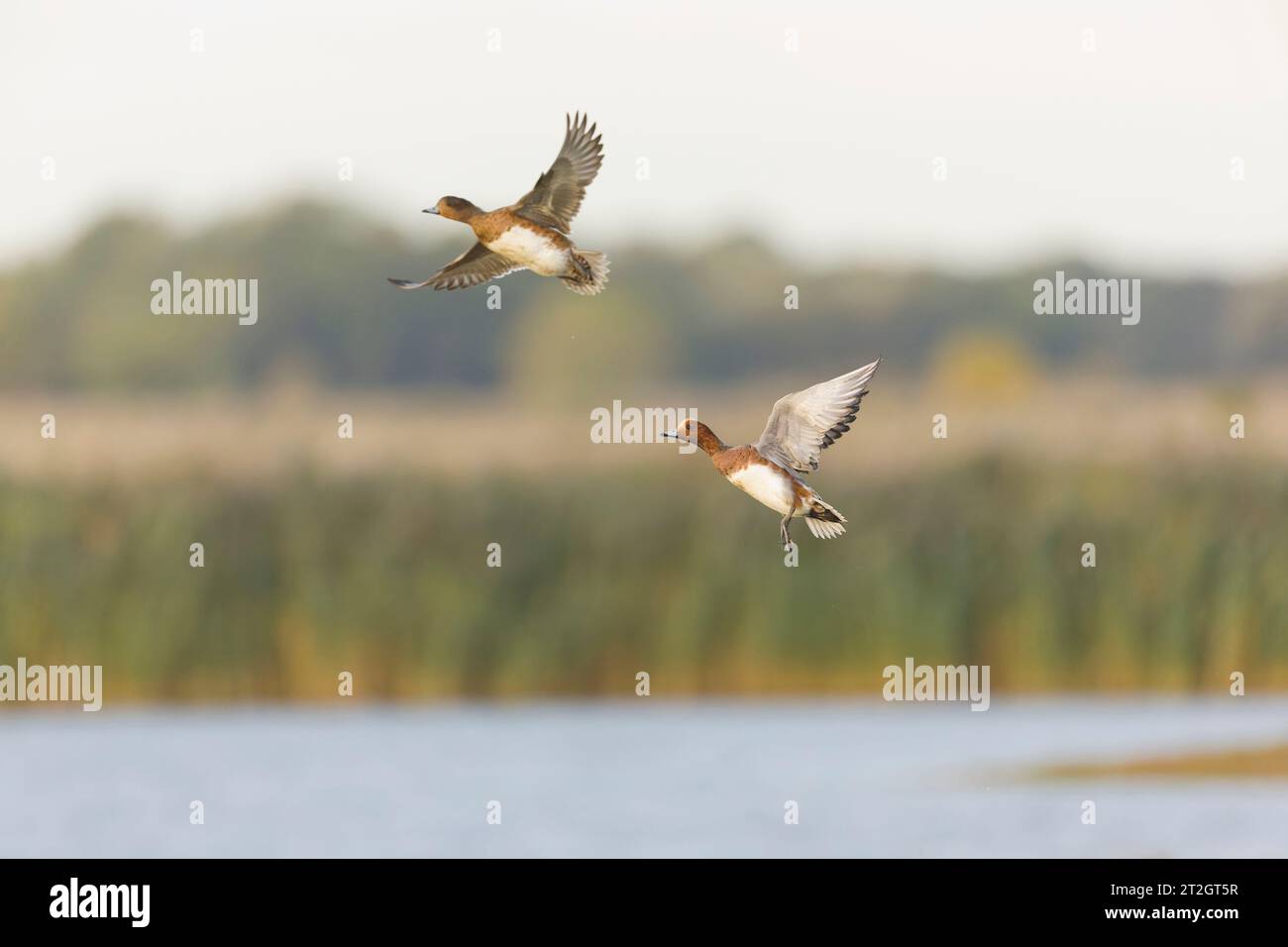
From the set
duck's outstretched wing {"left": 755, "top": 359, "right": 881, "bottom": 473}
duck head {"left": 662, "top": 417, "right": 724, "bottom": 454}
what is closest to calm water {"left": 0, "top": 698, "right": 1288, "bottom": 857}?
duck head {"left": 662, "top": 417, "right": 724, "bottom": 454}

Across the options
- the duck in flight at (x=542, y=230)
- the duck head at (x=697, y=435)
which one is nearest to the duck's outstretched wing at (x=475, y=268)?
the duck in flight at (x=542, y=230)

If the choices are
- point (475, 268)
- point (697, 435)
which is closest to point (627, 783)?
point (475, 268)

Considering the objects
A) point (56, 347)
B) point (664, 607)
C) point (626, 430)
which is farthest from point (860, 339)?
point (664, 607)

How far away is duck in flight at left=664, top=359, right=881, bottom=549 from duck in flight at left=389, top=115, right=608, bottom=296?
2.51ft

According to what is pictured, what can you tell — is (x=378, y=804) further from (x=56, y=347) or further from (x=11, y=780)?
(x=56, y=347)

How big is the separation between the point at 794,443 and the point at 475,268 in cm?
141

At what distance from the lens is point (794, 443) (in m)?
7.61

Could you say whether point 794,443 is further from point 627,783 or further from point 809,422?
point 627,783

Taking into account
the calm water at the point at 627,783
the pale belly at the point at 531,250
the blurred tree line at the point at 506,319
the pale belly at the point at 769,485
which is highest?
→ the blurred tree line at the point at 506,319

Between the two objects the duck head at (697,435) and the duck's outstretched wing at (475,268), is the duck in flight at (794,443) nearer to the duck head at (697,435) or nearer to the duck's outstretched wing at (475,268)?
the duck head at (697,435)

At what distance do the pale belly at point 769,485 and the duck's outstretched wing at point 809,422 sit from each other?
0.19 ft

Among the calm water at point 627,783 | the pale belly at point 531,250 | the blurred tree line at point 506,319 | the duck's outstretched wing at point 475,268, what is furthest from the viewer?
the blurred tree line at point 506,319

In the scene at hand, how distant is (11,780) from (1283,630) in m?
9.31

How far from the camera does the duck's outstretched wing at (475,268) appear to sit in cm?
796
